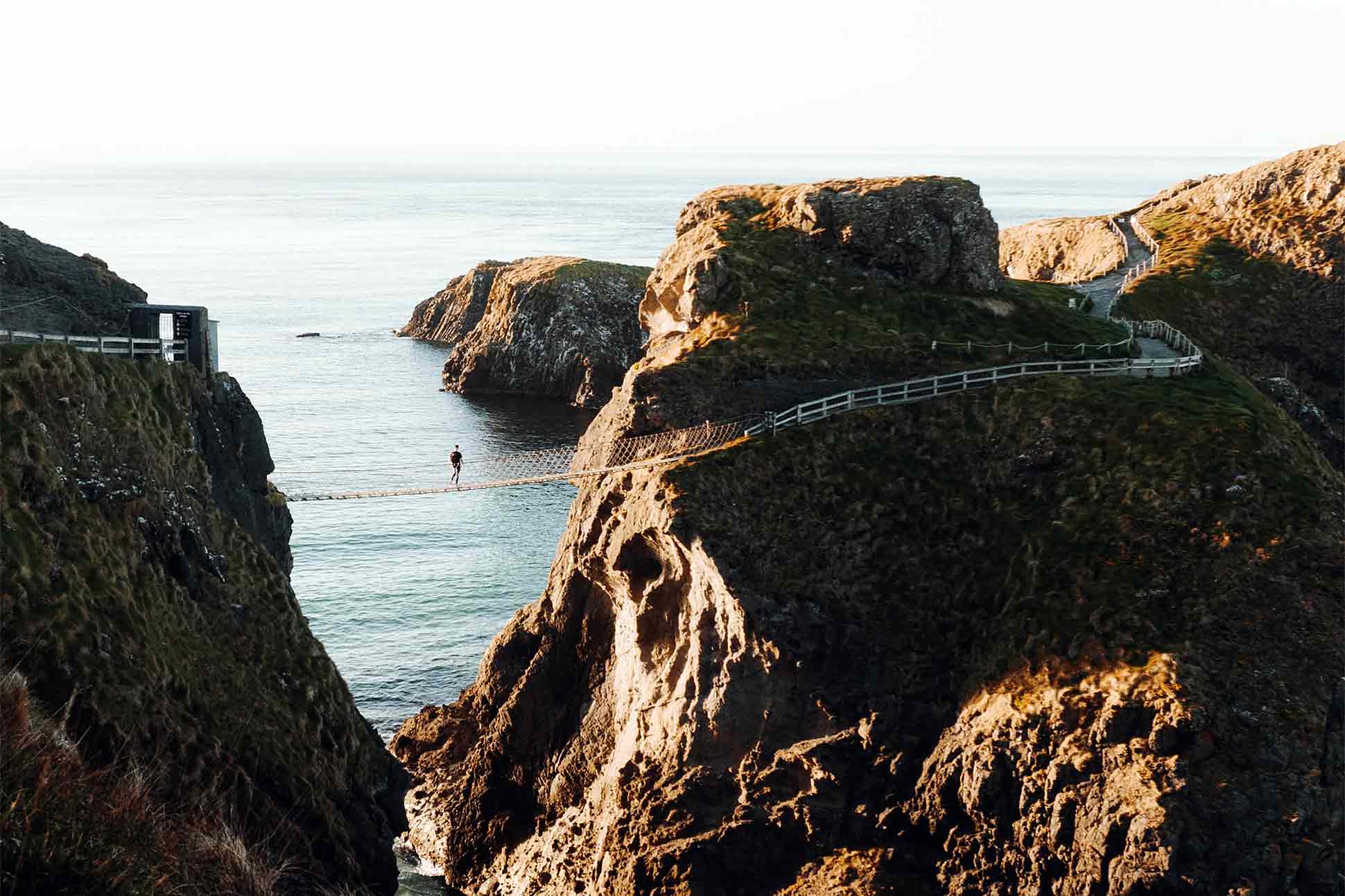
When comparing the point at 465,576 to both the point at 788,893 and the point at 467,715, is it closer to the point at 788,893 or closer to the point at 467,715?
the point at 467,715

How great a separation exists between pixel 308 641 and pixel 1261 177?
6896 centimetres

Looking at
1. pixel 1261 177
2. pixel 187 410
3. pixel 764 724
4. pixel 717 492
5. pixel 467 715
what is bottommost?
pixel 467 715

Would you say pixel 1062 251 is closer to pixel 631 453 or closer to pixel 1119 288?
pixel 1119 288

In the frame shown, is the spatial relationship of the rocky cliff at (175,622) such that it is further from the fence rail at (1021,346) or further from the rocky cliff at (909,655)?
the fence rail at (1021,346)

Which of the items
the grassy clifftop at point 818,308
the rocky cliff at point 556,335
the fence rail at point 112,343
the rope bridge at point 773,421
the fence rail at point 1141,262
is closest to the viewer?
the fence rail at point 112,343

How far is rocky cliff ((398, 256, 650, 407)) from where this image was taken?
132375mm

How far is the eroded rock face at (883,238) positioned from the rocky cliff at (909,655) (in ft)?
11.3

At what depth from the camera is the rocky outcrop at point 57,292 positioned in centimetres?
5000

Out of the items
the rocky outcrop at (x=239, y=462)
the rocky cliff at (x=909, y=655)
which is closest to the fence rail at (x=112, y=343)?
the rocky outcrop at (x=239, y=462)

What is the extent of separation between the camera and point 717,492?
52.8m

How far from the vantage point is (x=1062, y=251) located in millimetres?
100312

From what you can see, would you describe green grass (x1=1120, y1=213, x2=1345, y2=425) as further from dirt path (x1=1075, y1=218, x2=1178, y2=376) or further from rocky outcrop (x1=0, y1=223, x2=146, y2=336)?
rocky outcrop (x1=0, y1=223, x2=146, y2=336)

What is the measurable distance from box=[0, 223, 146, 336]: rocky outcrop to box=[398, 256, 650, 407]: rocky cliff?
73789mm

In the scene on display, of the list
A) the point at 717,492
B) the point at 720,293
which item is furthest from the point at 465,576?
the point at 717,492
